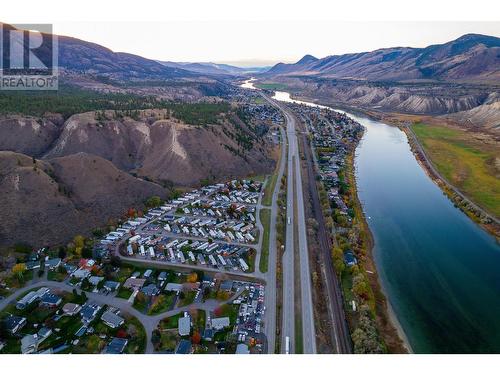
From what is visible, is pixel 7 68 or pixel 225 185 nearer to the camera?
pixel 225 185

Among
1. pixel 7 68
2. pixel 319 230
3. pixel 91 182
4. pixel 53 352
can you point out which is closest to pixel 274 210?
pixel 319 230

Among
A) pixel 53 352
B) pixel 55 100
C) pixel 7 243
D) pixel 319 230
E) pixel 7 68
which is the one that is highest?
pixel 7 68

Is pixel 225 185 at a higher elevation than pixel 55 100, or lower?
lower

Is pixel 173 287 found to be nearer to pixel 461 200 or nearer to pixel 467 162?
pixel 461 200

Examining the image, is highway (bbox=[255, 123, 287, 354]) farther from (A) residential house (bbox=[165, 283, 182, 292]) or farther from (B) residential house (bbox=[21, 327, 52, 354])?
(B) residential house (bbox=[21, 327, 52, 354])

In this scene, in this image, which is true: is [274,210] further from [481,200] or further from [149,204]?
[481,200]

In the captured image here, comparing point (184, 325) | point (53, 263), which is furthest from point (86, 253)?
point (184, 325)

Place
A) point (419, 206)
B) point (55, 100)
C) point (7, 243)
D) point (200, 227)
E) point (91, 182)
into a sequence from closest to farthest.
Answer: point (7, 243) < point (200, 227) < point (91, 182) < point (419, 206) < point (55, 100)
